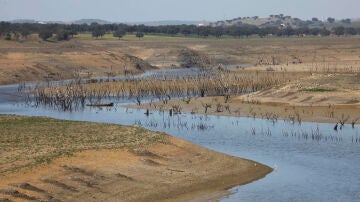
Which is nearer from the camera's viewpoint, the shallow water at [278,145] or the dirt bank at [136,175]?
the dirt bank at [136,175]

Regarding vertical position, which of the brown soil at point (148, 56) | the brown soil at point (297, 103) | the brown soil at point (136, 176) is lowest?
the brown soil at point (148, 56)

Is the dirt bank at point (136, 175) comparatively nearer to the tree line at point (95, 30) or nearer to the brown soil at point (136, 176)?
the brown soil at point (136, 176)

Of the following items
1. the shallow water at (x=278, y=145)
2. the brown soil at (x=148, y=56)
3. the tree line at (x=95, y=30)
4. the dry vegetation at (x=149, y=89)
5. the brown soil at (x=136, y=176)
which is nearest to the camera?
the brown soil at (x=136, y=176)

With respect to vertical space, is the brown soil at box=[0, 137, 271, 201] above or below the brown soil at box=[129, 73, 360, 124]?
above

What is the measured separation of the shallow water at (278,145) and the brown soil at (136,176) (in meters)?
1.40

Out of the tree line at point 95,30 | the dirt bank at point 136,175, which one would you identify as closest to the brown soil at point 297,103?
the dirt bank at point 136,175

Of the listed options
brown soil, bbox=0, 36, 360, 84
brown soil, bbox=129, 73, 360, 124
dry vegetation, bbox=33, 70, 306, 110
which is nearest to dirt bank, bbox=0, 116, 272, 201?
brown soil, bbox=129, 73, 360, 124

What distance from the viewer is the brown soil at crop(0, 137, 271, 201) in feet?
86.0

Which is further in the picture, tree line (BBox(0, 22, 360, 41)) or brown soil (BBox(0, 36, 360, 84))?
Answer: tree line (BBox(0, 22, 360, 41))

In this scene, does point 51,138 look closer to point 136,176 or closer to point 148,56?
point 136,176

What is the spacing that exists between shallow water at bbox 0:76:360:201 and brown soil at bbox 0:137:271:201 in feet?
4.58

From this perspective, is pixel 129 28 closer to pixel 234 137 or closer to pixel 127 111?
pixel 127 111

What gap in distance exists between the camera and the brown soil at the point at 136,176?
86.0 feet

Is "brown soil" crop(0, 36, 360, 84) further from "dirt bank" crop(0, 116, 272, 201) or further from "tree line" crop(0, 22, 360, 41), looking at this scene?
"dirt bank" crop(0, 116, 272, 201)
